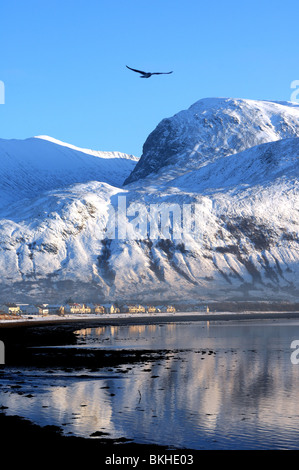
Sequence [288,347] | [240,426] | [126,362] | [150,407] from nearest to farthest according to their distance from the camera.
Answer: [240,426] < [150,407] < [126,362] < [288,347]

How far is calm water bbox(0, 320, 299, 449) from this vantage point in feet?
167

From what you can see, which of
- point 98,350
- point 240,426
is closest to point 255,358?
point 98,350

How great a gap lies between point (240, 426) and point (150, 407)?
1141cm

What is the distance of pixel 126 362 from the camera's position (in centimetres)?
10306

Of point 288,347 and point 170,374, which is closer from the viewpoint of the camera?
point 170,374

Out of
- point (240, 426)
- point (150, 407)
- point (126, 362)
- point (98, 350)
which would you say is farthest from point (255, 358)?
point (240, 426)

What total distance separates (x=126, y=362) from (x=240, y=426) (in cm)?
5065

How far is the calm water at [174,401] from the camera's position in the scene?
50750 millimetres

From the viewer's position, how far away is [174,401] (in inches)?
2611
